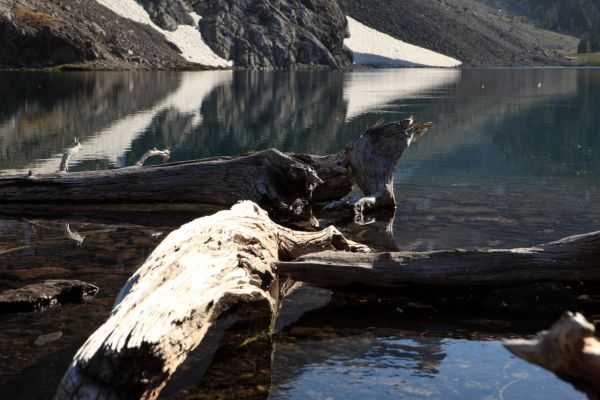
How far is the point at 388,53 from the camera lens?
181500 mm

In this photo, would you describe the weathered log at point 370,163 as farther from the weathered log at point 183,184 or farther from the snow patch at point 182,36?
the snow patch at point 182,36

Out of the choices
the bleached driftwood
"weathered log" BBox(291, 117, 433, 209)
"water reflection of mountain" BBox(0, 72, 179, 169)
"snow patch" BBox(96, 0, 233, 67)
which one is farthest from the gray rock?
the bleached driftwood

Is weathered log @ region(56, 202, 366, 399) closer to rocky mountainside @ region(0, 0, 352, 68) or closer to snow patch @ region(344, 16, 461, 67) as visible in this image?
rocky mountainside @ region(0, 0, 352, 68)

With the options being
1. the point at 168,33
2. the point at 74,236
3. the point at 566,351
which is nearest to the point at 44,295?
the point at 74,236

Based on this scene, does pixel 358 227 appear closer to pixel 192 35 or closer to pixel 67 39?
pixel 67 39

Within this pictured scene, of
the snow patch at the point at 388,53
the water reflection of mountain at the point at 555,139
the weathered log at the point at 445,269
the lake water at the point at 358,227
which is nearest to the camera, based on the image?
the lake water at the point at 358,227

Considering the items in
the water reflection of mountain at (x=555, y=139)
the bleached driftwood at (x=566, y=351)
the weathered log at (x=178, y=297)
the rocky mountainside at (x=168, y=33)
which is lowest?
the water reflection of mountain at (x=555, y=139)

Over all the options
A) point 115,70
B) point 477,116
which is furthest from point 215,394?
point 115,70

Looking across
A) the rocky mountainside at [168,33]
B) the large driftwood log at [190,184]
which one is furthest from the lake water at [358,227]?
the rocky mountainside at [168,33]

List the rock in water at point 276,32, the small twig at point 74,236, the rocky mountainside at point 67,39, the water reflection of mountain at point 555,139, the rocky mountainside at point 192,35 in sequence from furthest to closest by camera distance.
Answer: the rock in water at point 276,32 < the rocky mountainside at point 192,35 < the rocky mountainside at point 67,39 < the water reflection of mountain at point 555,139 < the small twig at point 74,236

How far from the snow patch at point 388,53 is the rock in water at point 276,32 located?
380 inches

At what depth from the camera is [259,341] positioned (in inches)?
288

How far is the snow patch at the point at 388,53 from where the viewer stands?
17938 cm

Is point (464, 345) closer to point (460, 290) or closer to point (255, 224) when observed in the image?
point (460, 290)
